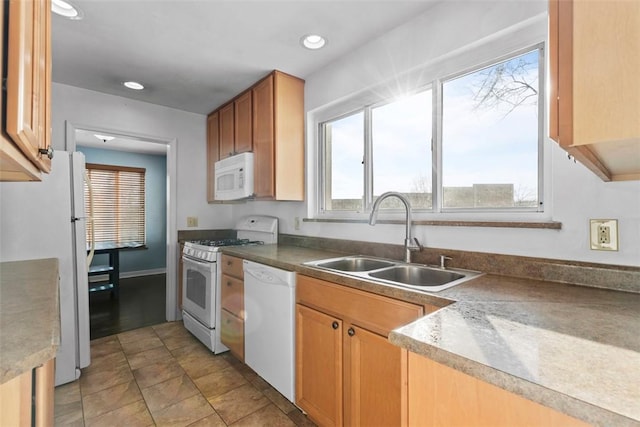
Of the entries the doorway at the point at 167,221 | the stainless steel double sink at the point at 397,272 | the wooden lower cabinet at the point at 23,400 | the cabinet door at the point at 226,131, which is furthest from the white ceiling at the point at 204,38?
the wooden lower cabinet at the point at 23,400

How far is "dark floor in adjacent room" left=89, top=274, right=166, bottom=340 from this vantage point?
3.05 meters

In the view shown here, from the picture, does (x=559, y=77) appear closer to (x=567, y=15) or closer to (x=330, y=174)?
(x=567, y=15)

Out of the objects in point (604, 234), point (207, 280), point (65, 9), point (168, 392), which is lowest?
point (168, 392)

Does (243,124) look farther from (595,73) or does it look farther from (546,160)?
(595,73)

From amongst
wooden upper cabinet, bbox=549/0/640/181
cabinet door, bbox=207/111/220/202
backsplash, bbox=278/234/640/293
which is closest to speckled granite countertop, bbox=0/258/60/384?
wooden upper cabinet, bbox=549/0/640/181

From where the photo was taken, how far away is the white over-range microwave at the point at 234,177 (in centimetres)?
270

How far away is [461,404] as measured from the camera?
0.66 metres

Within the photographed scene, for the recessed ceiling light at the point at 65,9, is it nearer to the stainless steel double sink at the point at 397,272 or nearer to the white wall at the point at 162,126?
the white wall at the point at 162,126

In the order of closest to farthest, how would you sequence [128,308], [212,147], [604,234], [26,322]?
[26,322] → [604,234] → [212,147] → [128,308]

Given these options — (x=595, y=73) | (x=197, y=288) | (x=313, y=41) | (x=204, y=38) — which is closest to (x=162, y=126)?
(x=204, y=38)

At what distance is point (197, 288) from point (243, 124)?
1585mm

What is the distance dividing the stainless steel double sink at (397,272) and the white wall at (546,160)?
159mm

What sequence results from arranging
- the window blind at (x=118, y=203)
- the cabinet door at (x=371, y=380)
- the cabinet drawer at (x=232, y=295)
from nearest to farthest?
the cabinet door at (x=371, y=380) → the cabinet drawer at (x=232, y=295) → the window blind at (x=118, y=203)

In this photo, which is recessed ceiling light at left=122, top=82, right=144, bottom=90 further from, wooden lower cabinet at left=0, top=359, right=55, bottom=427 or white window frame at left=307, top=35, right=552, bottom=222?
wooden lower cabinet at left=0, top=359, right=55, bottom=427
